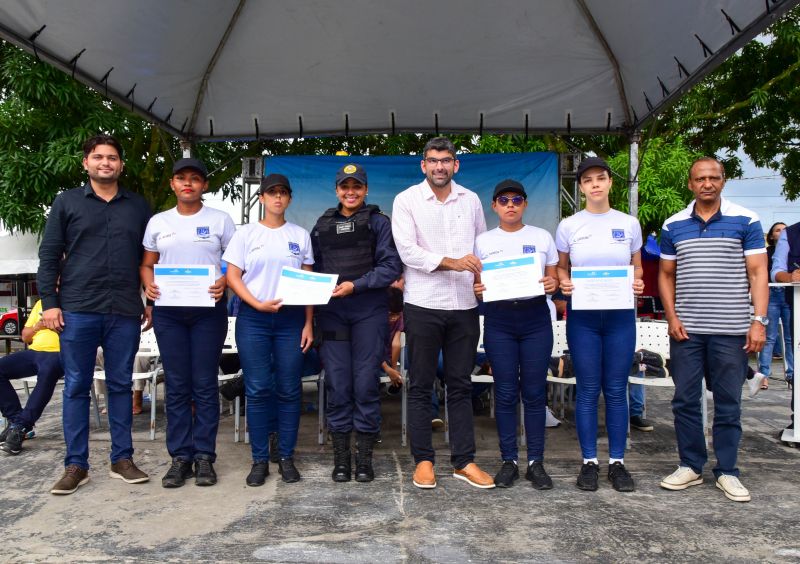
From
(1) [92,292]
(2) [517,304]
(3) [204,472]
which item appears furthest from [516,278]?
(1) [92,292]

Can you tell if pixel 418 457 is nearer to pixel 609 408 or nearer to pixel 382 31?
pixel 609 408

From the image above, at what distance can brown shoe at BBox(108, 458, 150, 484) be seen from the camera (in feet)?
12.2

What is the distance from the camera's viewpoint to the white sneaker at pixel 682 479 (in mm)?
3613

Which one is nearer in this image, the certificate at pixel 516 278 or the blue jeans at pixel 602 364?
the certificate at pixel 516 278

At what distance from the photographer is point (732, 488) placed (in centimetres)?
348

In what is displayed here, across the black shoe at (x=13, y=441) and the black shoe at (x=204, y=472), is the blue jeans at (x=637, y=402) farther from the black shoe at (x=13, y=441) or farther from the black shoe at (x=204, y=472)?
the black shoe at (x=13, y=441)

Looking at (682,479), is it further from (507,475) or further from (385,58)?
(385,58)

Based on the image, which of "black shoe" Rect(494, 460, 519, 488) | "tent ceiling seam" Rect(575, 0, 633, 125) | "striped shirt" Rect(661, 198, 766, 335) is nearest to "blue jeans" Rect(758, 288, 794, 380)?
"tent ceiling seam" Rect(575, 0, 633, 125)

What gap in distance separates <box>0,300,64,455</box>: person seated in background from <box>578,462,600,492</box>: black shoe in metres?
3.85

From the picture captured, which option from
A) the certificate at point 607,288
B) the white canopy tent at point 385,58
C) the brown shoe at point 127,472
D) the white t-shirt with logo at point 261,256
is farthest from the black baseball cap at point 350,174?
the white canopy tent at point 385,58

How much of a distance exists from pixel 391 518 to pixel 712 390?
207 centimetres

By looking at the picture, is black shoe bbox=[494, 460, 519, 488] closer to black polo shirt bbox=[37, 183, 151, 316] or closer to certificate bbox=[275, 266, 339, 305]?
certificate bbox=[275, 266, 339, 305]

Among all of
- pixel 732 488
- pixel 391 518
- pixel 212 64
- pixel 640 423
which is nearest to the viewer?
pixel 391 518

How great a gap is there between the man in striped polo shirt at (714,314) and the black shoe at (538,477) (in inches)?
27.5
